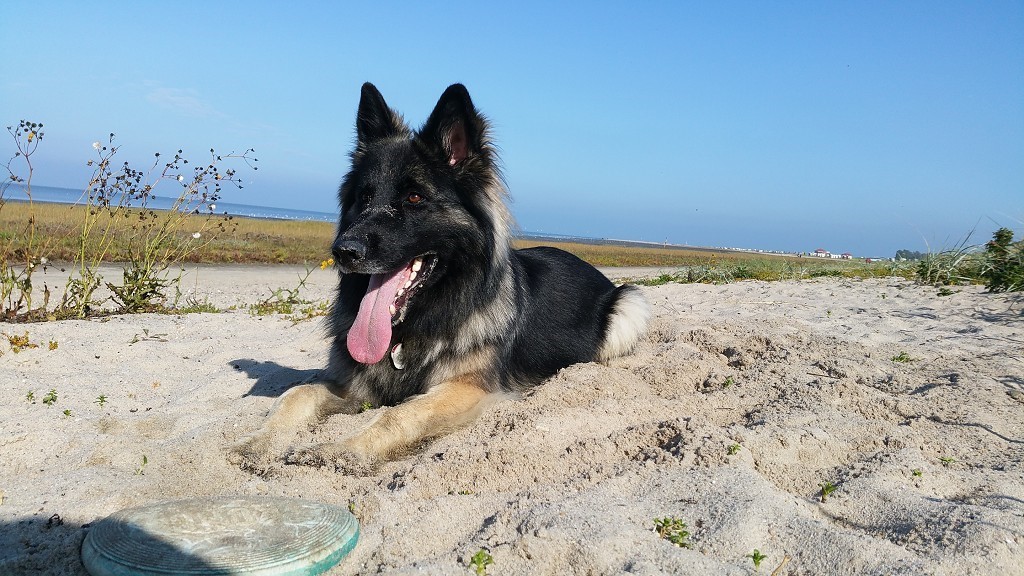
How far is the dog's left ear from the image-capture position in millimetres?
4184

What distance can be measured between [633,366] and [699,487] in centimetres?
251

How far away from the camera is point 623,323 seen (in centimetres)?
587

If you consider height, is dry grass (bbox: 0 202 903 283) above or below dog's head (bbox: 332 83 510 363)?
below

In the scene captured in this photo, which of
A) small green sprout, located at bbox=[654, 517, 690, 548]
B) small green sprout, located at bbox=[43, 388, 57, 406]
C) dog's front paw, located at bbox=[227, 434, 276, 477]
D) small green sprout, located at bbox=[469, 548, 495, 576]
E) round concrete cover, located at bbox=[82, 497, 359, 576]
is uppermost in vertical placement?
small green sprout, located at bbox=[654, 517, 690, 548]

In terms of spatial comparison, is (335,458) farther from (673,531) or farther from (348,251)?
(673,531)

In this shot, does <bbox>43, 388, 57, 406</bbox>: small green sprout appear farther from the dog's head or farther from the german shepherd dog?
the dog's head

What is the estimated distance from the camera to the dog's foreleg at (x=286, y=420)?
3324mm

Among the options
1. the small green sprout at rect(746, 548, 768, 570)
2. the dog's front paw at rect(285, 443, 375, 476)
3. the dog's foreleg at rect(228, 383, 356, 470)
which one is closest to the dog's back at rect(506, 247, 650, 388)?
the dog's foreleg at rect(228, 383, 356, 470)

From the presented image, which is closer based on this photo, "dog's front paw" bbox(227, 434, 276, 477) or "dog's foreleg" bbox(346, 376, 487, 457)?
"dog's front paw" bbox(227, 434, 276, 477)

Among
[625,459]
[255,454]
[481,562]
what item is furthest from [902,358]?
[255,454]

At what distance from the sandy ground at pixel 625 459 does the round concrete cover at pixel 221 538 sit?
0.13 metres

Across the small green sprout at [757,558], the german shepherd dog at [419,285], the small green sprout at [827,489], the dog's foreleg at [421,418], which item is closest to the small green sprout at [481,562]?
the small green sprout at [757,558]

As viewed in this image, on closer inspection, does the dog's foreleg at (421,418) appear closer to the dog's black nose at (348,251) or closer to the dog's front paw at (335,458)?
the dog's front paw at (335,458)

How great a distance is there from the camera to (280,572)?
6.94 ft
